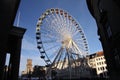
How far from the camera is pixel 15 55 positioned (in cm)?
1149

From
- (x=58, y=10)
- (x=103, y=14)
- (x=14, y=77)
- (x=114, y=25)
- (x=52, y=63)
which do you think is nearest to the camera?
(x=14, y=77)

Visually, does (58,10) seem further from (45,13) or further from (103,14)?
(103,14)

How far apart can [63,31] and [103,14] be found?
71.6 ft

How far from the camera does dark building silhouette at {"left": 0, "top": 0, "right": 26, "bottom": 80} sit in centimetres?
746

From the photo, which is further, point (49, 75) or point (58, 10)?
point (58, 10)

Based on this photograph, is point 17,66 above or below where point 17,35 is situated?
below

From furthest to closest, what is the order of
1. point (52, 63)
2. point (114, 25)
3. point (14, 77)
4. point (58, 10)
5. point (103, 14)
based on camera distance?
point (58, 10) → point (52, 63) → point (103, 14) → point (114, 25) → point (14, 77)

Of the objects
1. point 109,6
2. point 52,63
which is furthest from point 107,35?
point 52,63

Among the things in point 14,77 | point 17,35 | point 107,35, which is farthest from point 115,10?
point 14,77

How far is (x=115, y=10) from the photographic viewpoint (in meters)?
11.1

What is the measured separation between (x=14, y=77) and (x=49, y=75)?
2486 centimetres

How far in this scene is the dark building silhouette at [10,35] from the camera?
746cm

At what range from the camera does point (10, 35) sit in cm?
1176

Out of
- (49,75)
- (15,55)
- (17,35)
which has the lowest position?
(49,75)
